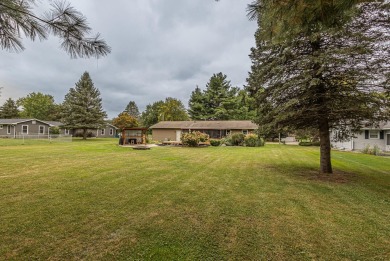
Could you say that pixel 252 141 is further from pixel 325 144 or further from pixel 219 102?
pixel 219 102

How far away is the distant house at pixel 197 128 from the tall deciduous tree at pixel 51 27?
88.9 feet

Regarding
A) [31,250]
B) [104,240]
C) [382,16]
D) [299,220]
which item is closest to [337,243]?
[299,220]

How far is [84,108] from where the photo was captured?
32094 millimetres

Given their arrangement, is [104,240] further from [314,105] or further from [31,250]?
[314,105]

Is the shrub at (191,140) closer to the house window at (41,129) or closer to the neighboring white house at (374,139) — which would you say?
the neighboring white house at (374,139)

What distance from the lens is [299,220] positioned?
13.1 ft

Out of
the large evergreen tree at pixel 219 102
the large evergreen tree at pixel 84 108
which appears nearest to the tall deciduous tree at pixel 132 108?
the large evergreen tree at pixel 219 102

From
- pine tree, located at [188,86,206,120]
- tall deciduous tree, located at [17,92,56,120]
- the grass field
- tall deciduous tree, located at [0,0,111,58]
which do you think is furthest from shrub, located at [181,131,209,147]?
tall deciduous tree, located at [17,92,56,120]

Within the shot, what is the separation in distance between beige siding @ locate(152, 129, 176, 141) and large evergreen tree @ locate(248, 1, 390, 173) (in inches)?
957

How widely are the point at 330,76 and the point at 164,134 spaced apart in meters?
26.9

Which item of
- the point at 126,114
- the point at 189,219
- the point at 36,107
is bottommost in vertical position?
the point at 189,219

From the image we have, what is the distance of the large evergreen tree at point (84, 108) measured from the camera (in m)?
31.4

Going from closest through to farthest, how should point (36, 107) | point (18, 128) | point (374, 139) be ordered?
point (374, 139), point (18, 128), point (36, 107)

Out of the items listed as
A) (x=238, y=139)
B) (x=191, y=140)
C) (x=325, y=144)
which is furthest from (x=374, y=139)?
(x=191, y=140)
